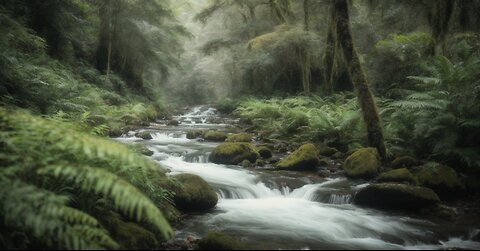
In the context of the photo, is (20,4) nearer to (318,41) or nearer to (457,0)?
(318,41)

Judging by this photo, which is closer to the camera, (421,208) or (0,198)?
(0,198)

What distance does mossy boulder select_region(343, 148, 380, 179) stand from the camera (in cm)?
870

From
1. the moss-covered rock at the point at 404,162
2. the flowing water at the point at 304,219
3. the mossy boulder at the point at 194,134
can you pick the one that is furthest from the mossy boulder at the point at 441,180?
the mossy boulder at the point at 194,134

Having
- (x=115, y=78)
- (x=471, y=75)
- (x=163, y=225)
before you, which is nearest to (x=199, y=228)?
(x=163, y=225)

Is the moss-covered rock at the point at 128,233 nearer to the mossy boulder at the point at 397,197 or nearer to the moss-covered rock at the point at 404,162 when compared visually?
the mossy boulder at the point at 397,197

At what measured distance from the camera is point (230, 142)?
1244 cm

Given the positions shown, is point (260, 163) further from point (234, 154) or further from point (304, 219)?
Answer: point (304, 219)

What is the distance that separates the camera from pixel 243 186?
27.2 feet

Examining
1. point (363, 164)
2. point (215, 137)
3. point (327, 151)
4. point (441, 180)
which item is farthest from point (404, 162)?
point (215, 137)

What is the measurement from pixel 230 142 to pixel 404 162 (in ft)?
18.3

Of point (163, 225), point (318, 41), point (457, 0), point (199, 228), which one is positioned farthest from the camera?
point (318, 41)

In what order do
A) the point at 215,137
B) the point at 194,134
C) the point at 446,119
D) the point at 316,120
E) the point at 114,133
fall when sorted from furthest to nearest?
the point at 194,134
the point at 215,137
the point at 114,133
the point at 316,120
the point at 446,119

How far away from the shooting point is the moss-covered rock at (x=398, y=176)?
785 cm

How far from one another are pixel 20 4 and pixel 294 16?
14436mm
